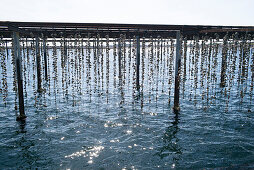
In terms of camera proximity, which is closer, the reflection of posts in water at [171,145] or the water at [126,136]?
the water at [126,136]

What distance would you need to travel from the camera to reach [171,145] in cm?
1144

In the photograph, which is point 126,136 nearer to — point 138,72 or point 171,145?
point 171,145

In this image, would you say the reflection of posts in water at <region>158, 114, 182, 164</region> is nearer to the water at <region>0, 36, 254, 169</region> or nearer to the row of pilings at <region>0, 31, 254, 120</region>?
the water at <region>0, 36, 254, 169</region>

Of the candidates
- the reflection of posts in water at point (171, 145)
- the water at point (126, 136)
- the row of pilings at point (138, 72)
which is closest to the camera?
the water at point (126, 136)

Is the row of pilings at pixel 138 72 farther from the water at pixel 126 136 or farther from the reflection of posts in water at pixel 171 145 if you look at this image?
the reflection of posts in water at pixel 171 145

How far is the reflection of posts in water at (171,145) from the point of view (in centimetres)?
1036

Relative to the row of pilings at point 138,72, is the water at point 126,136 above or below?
below

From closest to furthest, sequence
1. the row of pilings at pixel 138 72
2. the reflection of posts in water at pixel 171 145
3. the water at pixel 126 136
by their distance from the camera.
→ the water at pixel 126 136, the reflection of posts in water at pixel 171 145, the row of pilings at pixel 138 72

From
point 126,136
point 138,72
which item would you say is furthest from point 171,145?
point 138,72

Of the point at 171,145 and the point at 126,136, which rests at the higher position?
the point at 126,136

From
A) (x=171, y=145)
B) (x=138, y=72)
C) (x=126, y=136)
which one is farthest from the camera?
(x=138, y=72)

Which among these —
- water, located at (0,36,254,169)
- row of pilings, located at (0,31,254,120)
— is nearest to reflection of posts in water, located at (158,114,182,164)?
water, located at (0,36,254,169)

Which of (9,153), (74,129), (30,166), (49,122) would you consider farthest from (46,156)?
(49,122)

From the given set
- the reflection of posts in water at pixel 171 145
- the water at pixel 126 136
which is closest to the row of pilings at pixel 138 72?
the water at pixel 126 136
